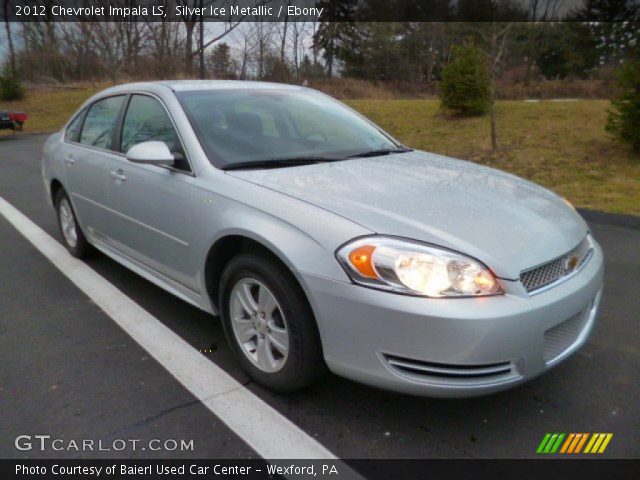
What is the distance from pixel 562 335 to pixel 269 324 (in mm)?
1370

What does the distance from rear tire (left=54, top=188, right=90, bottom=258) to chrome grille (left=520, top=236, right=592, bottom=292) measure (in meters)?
3.88

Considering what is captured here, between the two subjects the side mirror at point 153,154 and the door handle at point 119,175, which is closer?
the side mirror at point 153,154

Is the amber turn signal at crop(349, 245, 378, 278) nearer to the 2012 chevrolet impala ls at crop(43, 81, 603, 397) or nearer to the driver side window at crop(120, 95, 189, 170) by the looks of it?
the 2012 chevrolet impala ls at crop(43, 81, 603, 397)

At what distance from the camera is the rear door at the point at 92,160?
3.93 metres

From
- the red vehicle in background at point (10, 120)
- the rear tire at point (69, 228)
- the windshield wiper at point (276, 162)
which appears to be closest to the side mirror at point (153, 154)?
the windshield wiper at point (276, 162)

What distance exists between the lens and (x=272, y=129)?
337 centimetres

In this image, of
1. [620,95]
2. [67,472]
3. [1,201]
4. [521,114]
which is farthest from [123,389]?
[521,114]

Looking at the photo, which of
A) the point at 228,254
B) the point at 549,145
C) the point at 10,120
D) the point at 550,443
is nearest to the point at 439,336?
the point at 550,443

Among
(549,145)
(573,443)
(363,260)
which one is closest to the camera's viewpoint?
(363,260)

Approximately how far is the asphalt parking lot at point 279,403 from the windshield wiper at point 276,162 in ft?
3.67

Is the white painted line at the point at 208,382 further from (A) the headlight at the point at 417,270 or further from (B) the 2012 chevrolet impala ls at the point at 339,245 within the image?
(A) the headlight at the point at 417,270

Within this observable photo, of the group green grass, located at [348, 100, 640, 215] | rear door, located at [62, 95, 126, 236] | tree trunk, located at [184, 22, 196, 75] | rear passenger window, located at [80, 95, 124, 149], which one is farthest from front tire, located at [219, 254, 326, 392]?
tree trunk, located at [184, 22, 196, 75]

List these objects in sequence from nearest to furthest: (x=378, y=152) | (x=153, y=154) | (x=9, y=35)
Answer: (x=153, y=154)
(x=378, y=152)
(x=9, y=35)

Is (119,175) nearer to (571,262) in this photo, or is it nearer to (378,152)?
(378,152)
